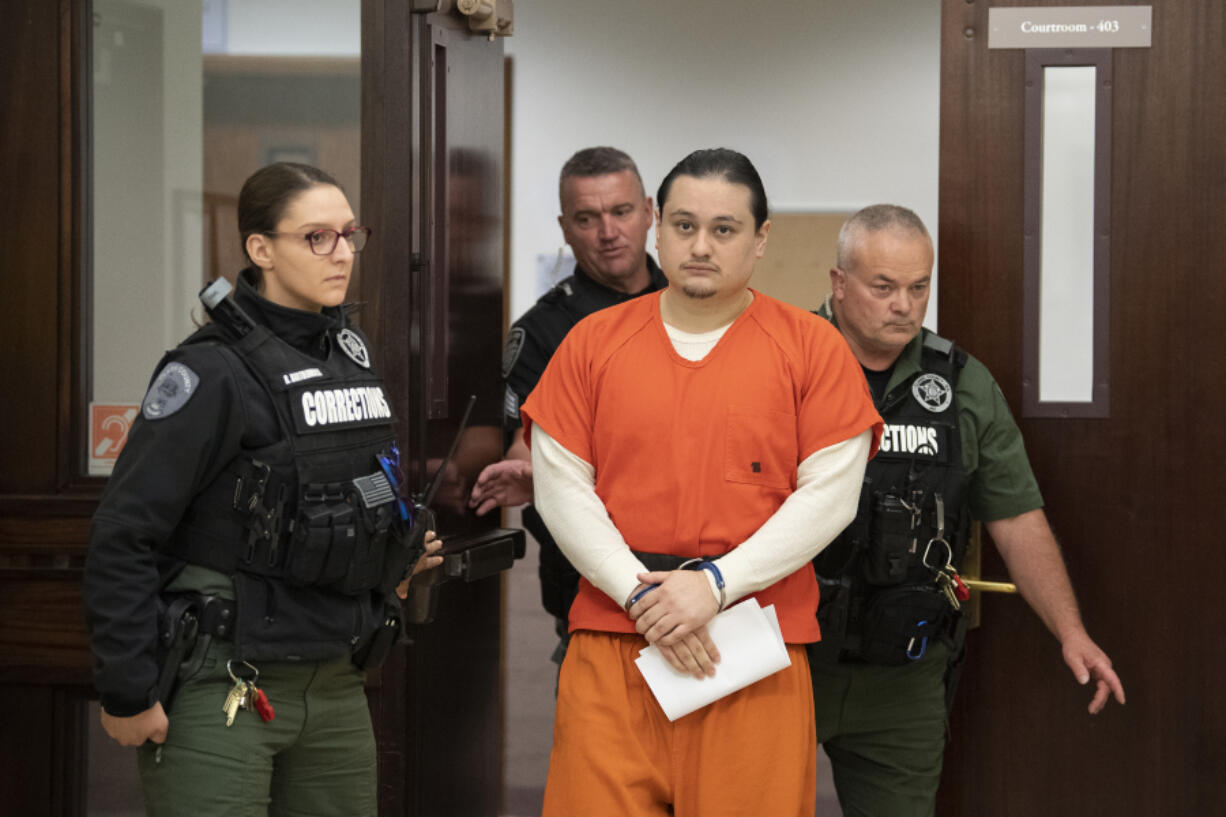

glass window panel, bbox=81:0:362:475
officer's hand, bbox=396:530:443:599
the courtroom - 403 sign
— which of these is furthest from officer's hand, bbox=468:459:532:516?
the courtroom - 403 sign

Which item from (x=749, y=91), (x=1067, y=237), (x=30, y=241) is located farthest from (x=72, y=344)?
(x=749, y=91)

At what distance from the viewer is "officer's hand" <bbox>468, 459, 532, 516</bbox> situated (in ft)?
9.23

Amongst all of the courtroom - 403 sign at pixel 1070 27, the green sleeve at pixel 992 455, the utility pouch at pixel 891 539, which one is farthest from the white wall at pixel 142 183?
the courtroom - 403 sign at pixel 1070 27

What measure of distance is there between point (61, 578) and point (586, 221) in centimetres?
144

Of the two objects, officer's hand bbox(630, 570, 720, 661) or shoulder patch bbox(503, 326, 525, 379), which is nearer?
officer's hand bbox(630, 570, 720, 661)

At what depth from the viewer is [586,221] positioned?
9.82 ft

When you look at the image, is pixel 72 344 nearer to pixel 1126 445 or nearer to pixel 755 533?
pixel 755 533

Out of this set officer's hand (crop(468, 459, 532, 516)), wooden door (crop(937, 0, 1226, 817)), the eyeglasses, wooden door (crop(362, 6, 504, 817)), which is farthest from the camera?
officer's hand (crop(468, 459, 532, 516))

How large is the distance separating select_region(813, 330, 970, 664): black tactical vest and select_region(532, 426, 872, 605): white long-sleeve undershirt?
39 centimetres

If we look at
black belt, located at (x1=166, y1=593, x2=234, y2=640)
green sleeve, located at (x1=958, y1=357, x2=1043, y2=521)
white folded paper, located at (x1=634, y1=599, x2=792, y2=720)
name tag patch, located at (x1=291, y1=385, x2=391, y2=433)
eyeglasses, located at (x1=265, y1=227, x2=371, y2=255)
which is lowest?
white folded paper, located at (x1=634, y1=599, x2=792, y2=720)

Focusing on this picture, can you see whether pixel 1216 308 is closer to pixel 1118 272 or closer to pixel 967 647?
pixel 1118 272

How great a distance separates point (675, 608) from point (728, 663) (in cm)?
13

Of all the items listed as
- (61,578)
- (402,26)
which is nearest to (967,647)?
(402,26)

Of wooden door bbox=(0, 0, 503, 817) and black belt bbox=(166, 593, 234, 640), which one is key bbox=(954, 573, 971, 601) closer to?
wooden door bbox=(0, 0, 503, 817)
